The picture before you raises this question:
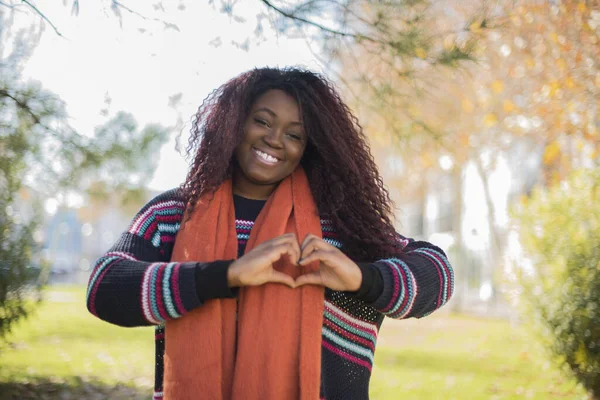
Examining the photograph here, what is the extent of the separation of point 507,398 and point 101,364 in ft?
13.4

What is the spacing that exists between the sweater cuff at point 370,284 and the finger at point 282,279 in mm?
180

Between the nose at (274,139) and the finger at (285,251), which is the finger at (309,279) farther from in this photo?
the nose at (274,139)

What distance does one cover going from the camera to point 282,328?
1.88 meters

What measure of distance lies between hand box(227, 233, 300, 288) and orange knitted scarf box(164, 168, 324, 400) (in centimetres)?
14

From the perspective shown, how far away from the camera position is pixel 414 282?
190cm

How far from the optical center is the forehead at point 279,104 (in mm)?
2146

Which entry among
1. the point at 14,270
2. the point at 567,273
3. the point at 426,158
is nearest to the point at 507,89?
the point at 426,158

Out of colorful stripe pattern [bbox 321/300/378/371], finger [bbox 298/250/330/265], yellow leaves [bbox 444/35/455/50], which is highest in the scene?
yellow leaves [bbox 444/35/455/50]

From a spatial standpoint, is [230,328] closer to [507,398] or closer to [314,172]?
[314,172]

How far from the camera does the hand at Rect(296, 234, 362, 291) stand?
1.78 m

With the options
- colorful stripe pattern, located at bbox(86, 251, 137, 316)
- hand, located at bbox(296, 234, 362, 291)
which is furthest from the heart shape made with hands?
Answer: colorful stripe pattern, located at bbox(86, 251, 137, 316)

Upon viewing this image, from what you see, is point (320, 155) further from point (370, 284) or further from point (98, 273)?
→ point (98, 273)

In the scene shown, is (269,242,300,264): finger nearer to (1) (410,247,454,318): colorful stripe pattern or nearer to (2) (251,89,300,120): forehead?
(1) (410,247,454,318): colorful stripe pattern

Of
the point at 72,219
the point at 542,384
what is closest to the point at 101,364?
the point at 542,384
